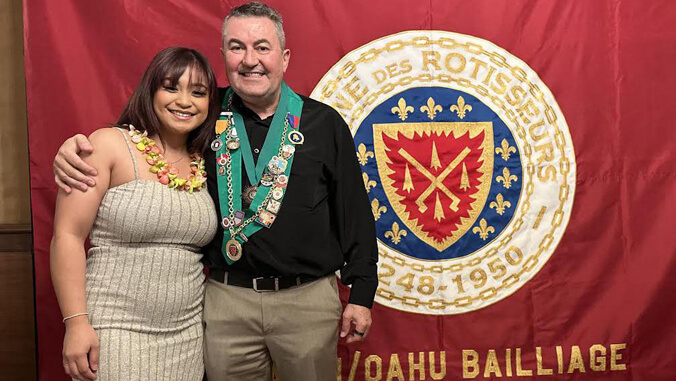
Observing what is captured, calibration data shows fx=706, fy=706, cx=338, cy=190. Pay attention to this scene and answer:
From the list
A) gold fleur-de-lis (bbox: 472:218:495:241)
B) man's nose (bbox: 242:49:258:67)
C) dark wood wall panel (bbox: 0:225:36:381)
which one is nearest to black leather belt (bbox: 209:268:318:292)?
man's nose (bbox: 242:49:258:67)

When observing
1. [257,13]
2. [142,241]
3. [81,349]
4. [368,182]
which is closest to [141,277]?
[142,241]

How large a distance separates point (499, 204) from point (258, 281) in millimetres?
1112

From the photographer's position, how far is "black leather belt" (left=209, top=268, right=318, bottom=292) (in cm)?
183

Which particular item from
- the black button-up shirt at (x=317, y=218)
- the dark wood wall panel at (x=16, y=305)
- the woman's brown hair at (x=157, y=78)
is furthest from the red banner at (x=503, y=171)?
the woman's brown hair at (x=157, y=78)

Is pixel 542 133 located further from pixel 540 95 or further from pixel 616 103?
pixel 616 103

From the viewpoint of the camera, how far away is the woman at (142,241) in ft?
5.22

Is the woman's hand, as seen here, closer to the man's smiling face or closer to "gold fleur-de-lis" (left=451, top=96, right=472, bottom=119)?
the man's smiling face

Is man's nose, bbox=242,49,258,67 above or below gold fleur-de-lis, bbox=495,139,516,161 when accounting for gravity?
above

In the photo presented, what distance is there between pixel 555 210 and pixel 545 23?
69 cm

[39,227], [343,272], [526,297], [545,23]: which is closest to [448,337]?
[526,297]

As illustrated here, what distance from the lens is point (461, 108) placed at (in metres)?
2.55

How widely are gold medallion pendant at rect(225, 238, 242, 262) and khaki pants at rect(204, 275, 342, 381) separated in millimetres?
92

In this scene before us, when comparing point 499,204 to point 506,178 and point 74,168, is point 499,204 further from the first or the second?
point 74,168

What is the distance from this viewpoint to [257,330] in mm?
→ 1849
